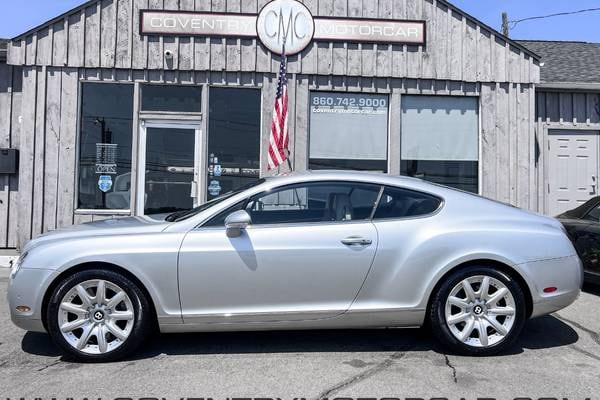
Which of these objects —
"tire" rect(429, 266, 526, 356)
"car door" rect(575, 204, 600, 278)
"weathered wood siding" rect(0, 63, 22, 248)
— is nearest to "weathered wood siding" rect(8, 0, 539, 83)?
"weathered wood siding" rect(0, 63, 22, 248)

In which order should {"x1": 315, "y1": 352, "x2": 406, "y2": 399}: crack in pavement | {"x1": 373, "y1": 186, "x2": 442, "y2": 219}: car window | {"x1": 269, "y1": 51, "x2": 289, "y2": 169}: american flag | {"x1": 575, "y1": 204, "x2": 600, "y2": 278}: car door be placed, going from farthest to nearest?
{"x1": 269, "y1": 51, "x2": 289, "y2": 169}: american flag < {"x1": 575, "y1": 204, "x2": 600, "y2": 278}: car door < {"x1": 373, "y1": 186, "x2": 442, "y2": 219}: car window < {"x1": 315, "y1": 352, "x2": 406, "y2": 399}: crack in pavement

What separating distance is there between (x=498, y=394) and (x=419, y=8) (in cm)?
718

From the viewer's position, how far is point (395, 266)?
14.2 feet

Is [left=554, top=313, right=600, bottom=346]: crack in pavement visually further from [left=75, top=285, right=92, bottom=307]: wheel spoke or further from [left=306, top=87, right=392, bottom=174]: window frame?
[left=75, top=285, right=92, bottom=307]: wheel spoke

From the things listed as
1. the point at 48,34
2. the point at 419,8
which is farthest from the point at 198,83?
the point at 419,8

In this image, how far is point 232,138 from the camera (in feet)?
29.6

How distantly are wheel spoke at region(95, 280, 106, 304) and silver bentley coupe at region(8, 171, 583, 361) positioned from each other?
1 centimetres

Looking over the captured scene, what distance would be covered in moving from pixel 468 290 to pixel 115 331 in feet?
9.12

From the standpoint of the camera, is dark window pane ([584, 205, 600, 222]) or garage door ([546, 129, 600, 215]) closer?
dark window pane ([584, 205, 600, 222])

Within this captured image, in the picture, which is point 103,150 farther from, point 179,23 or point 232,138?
point 179,23

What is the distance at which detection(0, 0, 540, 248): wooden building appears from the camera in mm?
8750

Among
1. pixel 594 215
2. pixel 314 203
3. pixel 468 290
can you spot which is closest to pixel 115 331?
pixel 314 203

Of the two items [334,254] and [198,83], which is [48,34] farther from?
[334,254]

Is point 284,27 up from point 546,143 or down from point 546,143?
up
